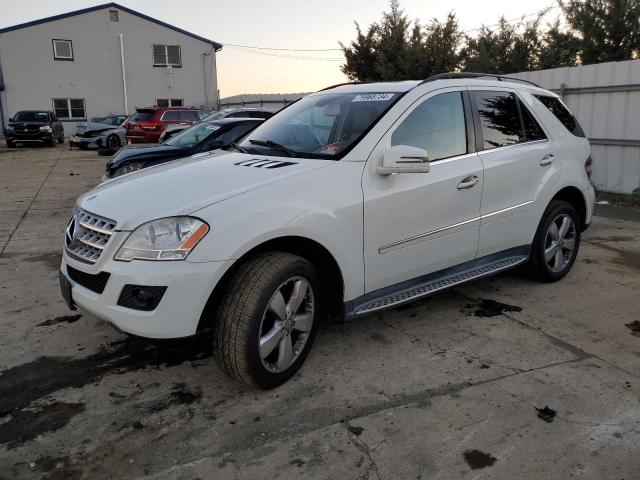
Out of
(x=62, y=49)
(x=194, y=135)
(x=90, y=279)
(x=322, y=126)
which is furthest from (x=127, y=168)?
(x=62, y=49)

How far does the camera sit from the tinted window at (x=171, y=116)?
1734 centimetres

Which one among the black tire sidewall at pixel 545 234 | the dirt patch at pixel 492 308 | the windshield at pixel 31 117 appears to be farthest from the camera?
the windshield at pixel 31 117

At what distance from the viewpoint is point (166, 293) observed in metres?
2.75

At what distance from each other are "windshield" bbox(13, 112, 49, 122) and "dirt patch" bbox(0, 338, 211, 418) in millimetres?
25141

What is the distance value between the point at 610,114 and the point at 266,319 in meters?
8.48

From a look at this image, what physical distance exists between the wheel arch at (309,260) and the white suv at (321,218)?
1 centimetres

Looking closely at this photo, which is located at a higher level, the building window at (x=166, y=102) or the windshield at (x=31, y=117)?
the building window at (x=166, y=102)

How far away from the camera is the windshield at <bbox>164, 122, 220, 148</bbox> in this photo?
8068 millimetres

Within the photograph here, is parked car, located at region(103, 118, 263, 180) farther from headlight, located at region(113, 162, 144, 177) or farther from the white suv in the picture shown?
the white suv

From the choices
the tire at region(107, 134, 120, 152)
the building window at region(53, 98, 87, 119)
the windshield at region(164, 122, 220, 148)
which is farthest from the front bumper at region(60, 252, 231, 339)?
the building window at region(53, 98, 87, 119)

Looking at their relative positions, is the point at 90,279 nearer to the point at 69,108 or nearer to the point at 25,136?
the point at 25,136

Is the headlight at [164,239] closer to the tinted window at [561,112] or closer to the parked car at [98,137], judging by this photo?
the tinted window at [561,112]

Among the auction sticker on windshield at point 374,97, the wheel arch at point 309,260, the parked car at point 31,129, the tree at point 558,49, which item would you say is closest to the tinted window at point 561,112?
the auction sticker on windshield at point 374,97

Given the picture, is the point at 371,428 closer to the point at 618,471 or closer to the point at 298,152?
the point at 618,471
